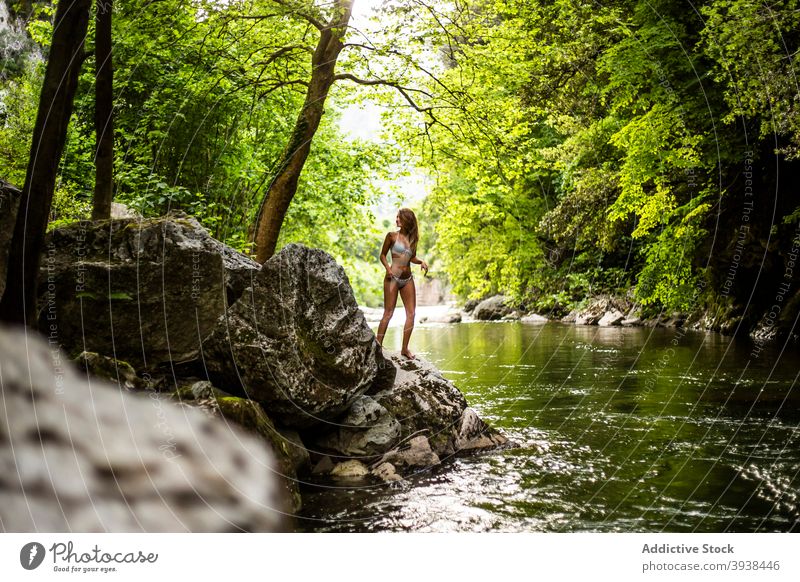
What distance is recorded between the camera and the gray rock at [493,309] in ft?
113

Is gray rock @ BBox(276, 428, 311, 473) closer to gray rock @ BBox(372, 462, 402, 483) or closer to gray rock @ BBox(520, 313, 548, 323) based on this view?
gray rock @ BBox(372, 462, 402, 483)

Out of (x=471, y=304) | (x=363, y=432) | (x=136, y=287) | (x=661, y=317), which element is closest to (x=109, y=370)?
(x=136, y=287)

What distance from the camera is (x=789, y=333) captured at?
15.0 m

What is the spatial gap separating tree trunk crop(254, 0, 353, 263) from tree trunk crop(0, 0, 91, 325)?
652 centimetres

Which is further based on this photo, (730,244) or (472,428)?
(730,244)

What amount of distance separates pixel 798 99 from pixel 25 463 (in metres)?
10.9

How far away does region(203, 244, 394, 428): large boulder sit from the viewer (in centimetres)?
608

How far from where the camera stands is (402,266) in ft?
28.3

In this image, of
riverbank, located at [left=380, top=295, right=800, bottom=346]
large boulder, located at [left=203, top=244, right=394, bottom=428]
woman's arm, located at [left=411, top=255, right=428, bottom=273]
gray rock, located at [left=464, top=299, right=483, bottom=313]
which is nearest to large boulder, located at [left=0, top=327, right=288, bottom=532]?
large boulder, located at [left=203, top=244, right=394, bottom=428]

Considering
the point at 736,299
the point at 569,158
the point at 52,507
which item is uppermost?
the point at 569,158

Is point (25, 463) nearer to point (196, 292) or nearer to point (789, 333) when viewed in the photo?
point (196, 292)

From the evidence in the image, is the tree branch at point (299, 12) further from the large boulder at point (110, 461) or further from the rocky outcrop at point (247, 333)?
the large boulder at point (110, 461)
